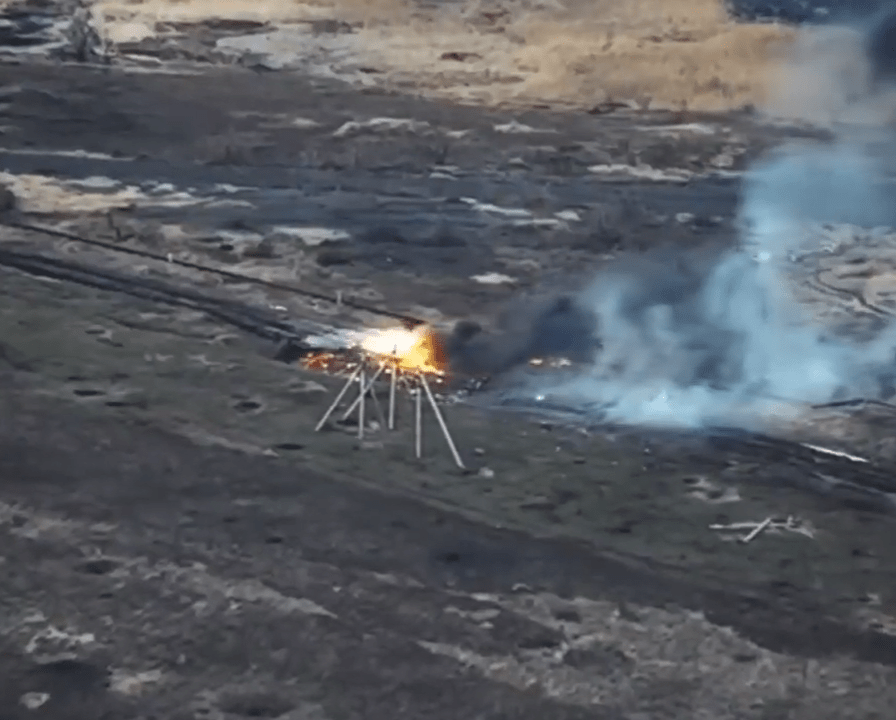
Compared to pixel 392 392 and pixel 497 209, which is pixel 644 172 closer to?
pixel 497 209

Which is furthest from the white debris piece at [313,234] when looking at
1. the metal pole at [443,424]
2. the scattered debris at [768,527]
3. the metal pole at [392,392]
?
the scattered debris at [768,527]

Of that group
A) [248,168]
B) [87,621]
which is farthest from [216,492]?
[248,168]

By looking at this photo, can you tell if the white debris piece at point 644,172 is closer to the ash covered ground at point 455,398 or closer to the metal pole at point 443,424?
the ash covered ground at point 455,398

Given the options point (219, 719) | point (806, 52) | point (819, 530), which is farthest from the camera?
point (806, 52)

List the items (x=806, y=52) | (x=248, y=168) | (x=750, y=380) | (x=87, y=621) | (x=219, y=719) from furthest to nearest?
(x=806, y=52) → (x=248, y=168) → (x=750, y=380) → (x=87, y=621) → (x=219, y=719)

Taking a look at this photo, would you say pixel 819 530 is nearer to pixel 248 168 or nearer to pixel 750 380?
pixel 750 380

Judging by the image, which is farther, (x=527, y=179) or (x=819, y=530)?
(x=527, y=179)

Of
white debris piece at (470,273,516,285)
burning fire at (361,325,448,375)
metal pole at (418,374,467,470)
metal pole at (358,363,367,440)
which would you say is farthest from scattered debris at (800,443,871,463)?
white debris piece at (470,273,516,285)
